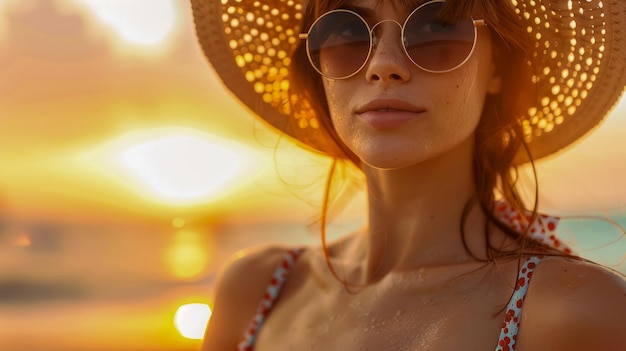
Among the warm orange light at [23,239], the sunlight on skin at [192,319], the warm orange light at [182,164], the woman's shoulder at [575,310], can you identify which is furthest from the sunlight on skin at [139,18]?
the woman's shoulder at [575,310]

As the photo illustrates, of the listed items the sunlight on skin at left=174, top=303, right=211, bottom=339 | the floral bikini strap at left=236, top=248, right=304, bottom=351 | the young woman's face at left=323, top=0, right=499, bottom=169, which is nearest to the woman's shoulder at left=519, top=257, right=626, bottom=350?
the young woman's face at left=323, top=0, right=499, bottom=169

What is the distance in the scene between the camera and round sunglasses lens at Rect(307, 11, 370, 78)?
2.09m

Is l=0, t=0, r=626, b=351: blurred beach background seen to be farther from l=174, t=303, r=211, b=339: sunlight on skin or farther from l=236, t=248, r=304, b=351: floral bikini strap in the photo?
l=236, t=248, r=304, b=351: floral bikini strap

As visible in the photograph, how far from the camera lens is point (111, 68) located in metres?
15.8

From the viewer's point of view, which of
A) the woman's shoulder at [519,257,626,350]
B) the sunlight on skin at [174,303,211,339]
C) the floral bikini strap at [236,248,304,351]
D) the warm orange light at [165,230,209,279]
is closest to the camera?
the woman's shoulder at [519,257,626,350]

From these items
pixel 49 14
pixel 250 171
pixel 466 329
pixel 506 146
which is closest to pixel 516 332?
pixel 466 329

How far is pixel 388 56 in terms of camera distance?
2.03 meters

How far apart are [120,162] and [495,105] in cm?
1292

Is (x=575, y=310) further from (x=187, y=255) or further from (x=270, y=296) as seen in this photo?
(x=187, y=255)

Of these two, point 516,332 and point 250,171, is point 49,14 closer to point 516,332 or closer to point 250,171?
point 250,171

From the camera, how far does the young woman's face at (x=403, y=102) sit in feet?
6.65

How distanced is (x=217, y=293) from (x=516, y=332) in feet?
3.20

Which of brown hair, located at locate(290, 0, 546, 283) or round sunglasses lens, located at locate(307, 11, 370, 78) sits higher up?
round sunglasses lens, located at locate(307, 11, 370, 78)

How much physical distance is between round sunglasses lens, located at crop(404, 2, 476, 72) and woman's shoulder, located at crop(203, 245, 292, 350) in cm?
79
